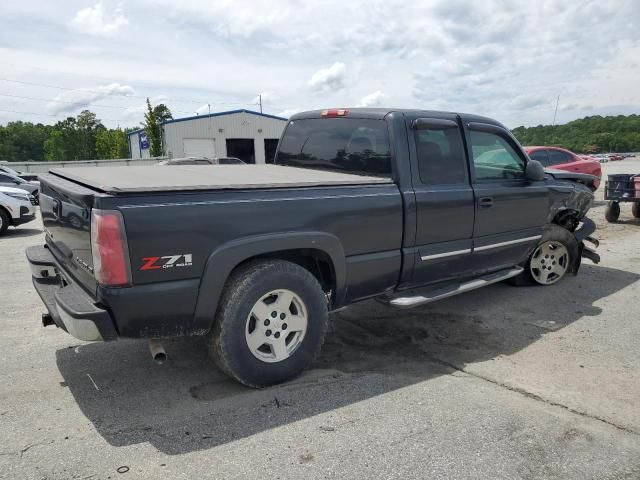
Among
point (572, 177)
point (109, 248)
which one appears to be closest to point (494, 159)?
point (572, 177)

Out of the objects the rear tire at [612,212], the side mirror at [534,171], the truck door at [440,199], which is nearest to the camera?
the truck door at [440,199]

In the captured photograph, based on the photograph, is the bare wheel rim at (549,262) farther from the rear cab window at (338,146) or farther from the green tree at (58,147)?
the green tree at (58,147)

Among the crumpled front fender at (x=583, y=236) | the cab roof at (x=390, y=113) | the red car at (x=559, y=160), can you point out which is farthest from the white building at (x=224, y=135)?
the cab roof at (x=390, y=113)

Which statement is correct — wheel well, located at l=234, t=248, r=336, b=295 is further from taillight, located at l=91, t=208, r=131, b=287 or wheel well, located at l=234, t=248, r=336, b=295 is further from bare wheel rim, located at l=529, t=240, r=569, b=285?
bare wheel rim, located at l=529, t=240, r=569, b=285

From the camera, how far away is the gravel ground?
2.61 m

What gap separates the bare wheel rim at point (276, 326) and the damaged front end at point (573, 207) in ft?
11.4

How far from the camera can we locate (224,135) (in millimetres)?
36375

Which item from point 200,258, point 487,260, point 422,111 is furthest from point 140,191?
point 487,260

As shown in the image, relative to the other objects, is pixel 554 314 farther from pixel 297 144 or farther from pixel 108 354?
pixel 108 354

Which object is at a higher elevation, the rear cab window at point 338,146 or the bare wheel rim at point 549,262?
the rear cab window at point 338,146

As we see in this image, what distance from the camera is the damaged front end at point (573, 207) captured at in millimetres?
5532

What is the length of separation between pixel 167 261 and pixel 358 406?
153 centimetres

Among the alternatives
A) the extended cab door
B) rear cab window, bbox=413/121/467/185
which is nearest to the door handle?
the extended cab door

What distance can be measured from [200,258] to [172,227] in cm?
26
